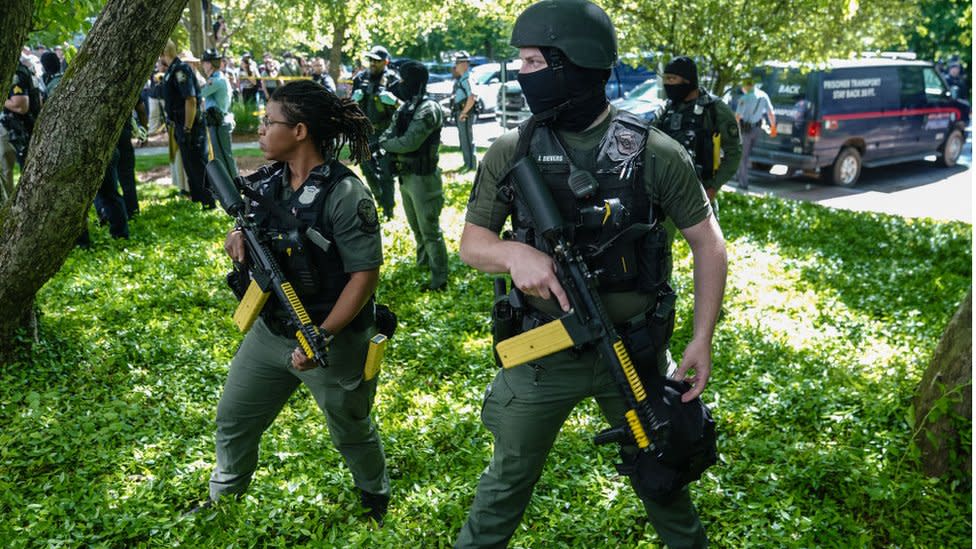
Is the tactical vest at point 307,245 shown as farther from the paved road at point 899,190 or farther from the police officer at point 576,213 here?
the paved road at point 899,190

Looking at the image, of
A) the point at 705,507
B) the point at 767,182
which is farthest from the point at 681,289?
the point at 767,182

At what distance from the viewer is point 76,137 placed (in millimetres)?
4379

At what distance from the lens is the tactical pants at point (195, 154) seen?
9.32 metres

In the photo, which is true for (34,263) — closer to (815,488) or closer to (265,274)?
(265,274)

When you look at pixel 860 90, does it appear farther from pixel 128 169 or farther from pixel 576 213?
pixel 576 213

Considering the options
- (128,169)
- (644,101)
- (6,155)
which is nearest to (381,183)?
(128,169)

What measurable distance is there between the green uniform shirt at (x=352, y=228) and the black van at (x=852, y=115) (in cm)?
1001

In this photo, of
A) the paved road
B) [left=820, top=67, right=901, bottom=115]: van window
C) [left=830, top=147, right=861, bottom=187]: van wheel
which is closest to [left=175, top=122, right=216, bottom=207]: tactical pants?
the paved road

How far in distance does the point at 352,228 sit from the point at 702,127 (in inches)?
128

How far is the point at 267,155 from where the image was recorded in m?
3.24

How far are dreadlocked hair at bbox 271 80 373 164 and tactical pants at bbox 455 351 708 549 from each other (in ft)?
4.06

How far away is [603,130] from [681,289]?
14.5 feet

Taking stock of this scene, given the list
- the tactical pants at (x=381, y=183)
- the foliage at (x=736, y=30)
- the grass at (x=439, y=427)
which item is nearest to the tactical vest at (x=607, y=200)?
the grass at (x=439, y=427)

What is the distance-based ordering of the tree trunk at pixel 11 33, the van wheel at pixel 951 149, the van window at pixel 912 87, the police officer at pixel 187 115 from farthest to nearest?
the van wheel at pixel 951 149 → the van window at pixel 912 87 → the police officer at pixel 187 115 → the tree trunk at pixel 11 33
